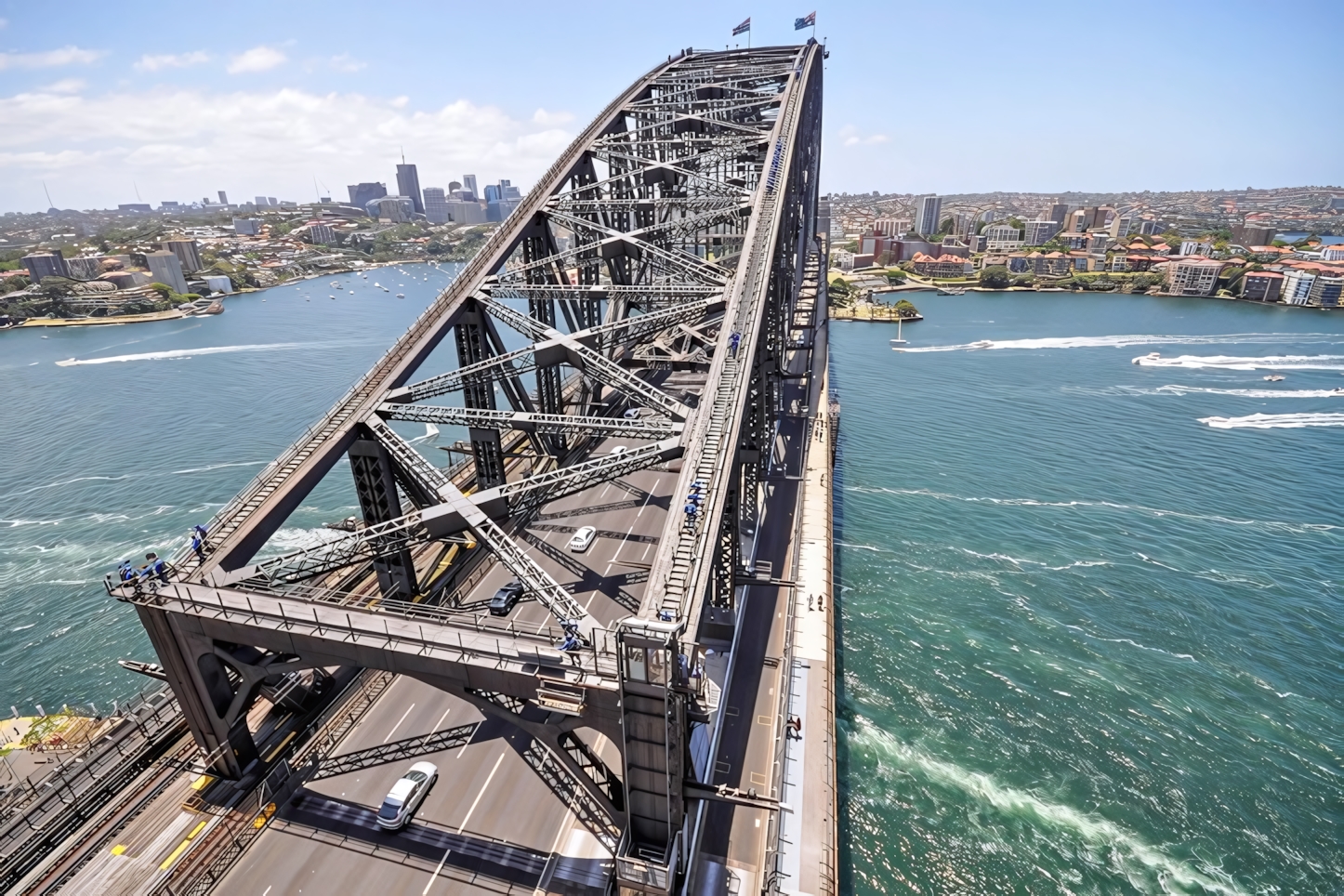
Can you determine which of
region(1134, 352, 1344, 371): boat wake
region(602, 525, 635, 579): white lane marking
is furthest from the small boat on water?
region(602, 525, 635, 579): white lane marking

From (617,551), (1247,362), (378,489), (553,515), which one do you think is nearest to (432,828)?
(378,489)

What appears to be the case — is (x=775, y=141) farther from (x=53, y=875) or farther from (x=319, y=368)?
(x=319, y=368)

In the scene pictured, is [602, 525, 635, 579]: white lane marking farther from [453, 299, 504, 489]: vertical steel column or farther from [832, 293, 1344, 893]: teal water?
[832, 293, 1344, 893]: teal water

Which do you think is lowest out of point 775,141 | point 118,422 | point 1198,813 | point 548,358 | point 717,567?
point 1198,813

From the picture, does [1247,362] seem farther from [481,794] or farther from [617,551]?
[481,794]

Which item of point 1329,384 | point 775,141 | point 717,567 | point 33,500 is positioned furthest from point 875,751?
point 1329,384

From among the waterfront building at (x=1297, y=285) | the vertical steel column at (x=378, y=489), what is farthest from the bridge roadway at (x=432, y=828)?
the waterfront building at (x=1297, y=285)
